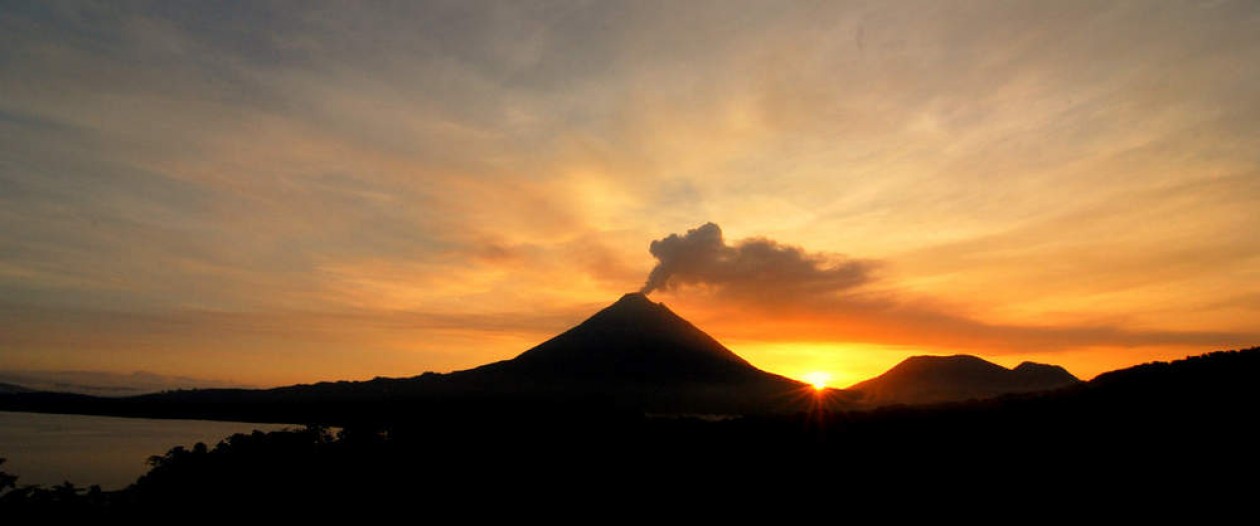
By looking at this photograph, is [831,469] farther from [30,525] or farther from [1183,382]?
[30,525]

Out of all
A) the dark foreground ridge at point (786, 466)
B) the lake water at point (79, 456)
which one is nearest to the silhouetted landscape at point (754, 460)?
the dark foreground ridge at point (786, 466)

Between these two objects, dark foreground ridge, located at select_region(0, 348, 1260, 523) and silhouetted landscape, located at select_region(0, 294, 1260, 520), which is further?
silhouetted landscape, located at select_region(0, 294, 1260, 520)

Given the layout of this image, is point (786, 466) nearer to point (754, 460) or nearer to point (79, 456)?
point (754, 460)

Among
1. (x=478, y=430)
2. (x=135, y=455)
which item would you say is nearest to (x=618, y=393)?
(x=135, y=455)

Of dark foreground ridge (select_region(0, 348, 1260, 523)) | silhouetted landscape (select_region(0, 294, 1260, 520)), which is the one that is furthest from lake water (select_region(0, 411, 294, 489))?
dark foreground ridge (select_region(0, 348, 1260, 523))

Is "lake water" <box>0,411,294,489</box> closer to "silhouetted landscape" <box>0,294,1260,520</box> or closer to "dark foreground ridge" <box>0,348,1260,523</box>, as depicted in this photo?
"silhouetted landscape" <box>0,294,1260,520</box>

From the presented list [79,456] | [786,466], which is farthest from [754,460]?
[79,456]

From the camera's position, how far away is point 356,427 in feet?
138

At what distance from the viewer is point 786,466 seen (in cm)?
3316

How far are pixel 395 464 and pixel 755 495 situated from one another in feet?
57.6

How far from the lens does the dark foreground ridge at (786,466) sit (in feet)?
81.7

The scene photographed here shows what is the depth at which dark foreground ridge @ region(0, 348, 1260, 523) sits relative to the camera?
81.7 ft

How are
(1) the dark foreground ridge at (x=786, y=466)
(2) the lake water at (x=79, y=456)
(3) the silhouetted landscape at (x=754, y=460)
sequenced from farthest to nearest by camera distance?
(2) the lake water at (x=79, y=456) → (3) the silhouetted landscape at (x=754, y=460) → (1) the dark foreground ridge at (x=786, y=466)

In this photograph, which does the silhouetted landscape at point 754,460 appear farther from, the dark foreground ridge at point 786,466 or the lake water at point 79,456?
the lake water at point 79,456
